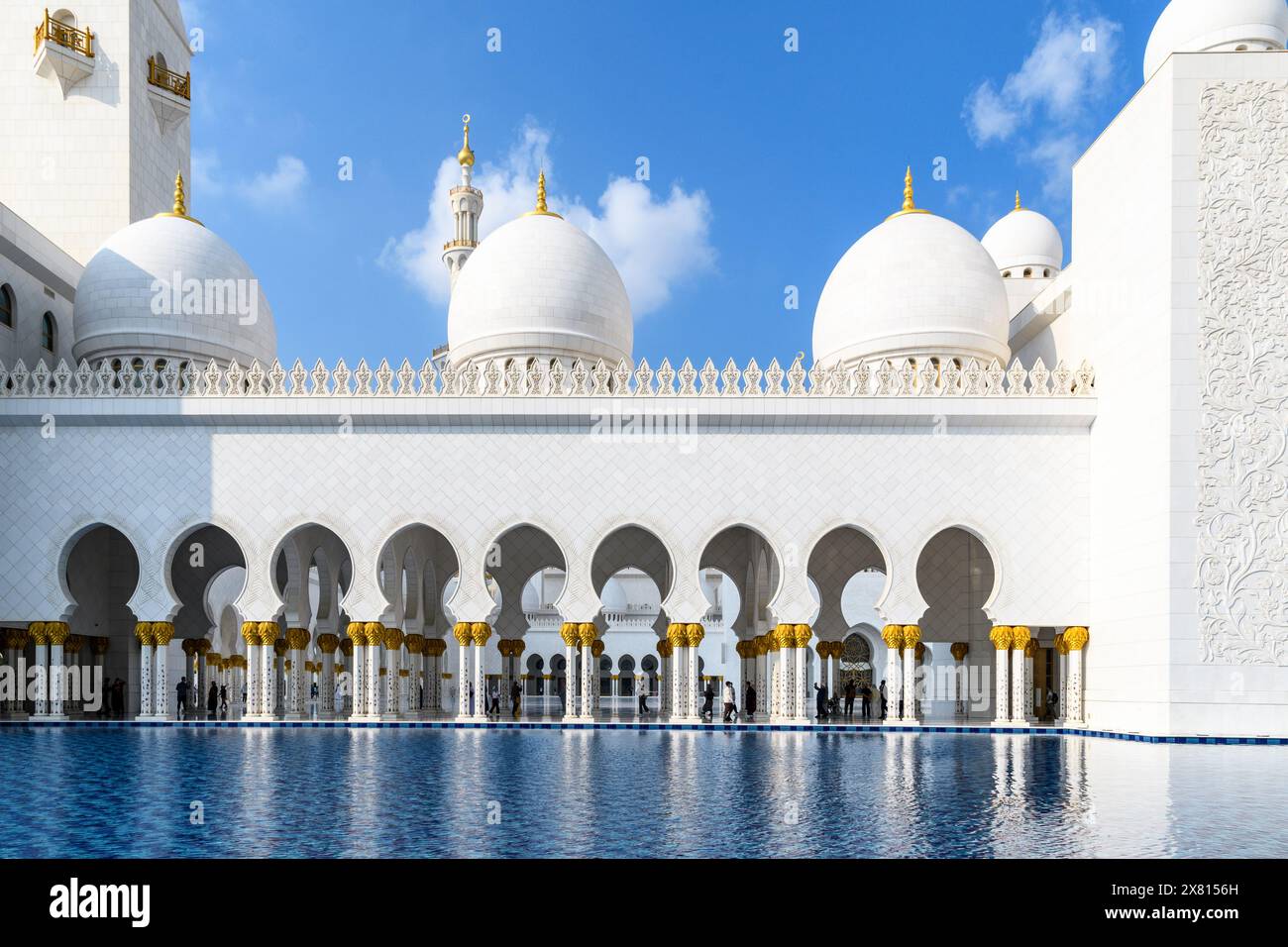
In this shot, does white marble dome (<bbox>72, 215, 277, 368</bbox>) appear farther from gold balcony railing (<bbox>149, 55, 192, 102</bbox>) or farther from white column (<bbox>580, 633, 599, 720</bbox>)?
white column (<bbox>580, 633, 599, 720</bbox>)

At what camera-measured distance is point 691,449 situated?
13.7 m

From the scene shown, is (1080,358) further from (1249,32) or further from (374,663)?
(374,663)

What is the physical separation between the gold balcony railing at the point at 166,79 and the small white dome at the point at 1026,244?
590 inches

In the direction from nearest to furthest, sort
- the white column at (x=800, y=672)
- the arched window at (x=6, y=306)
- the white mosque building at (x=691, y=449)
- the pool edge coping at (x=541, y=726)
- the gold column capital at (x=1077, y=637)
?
the white mosque building at (x=691, y=449) < the pool edge coping at (x=541, y=726) < the gold column capital at (x=1077, y=637) < the white column at (x=800, y=672) < the arched window at (x=6, y=306)

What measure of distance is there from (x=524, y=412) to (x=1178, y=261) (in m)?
7.31

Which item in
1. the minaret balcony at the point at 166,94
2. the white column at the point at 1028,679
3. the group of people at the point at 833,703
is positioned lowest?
the group of people at the point at 833,703

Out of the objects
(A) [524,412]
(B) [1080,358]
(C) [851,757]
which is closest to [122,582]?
(A) [524,412]

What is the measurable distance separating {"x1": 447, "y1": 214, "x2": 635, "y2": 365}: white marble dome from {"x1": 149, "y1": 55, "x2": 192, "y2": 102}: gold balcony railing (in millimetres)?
6460

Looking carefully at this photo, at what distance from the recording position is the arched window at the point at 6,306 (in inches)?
584

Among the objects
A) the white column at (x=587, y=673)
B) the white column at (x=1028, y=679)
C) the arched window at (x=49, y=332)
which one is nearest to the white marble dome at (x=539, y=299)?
the white column at (x=587, y=673)

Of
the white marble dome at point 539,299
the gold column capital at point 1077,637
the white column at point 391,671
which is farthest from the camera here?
the white marble dome at point 539,299

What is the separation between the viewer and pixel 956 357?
15219 millimetres

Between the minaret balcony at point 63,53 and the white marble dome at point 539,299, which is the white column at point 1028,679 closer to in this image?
the white marble dome at point 539,299
